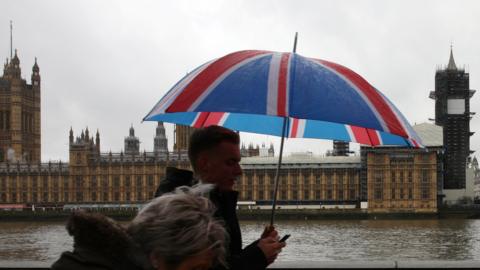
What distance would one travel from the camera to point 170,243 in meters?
1.70

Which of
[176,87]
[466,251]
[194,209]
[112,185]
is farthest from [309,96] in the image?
[112,185]

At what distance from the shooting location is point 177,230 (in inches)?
66.7

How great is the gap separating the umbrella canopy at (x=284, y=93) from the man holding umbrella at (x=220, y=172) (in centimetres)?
12

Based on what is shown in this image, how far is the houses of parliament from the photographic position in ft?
195

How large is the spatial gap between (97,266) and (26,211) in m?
62.1

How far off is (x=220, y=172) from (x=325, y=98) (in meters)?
0.54

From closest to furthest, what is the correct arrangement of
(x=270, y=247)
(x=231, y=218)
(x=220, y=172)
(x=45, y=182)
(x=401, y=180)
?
(x=270, y=247), (x=231, y=218), (x=220, y=172), (x=401, y=180), (x=45, y=182)

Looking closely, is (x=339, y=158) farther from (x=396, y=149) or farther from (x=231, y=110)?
(x=231, y=110)

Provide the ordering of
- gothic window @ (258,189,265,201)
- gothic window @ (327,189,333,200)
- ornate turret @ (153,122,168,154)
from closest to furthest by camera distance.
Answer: gothic window @ (327,189,333,200)
gothic window @ (258,189,265,201)
ornate turret @ (153,122,168,154)

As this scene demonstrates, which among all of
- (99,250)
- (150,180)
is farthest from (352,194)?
(99,250)

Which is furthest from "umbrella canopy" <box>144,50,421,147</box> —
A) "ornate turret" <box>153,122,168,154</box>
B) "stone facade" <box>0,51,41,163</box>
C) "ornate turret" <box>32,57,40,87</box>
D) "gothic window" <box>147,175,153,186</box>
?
"ornate turret" <box>32,57,40,87</box>

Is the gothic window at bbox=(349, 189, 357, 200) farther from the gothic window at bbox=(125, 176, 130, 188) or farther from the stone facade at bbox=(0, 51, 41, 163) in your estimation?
the stone facade at bbox=(0, 51, 41, 163)

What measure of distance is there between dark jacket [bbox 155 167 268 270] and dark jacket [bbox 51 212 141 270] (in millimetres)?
708

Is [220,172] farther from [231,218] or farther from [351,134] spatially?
[351,134]
